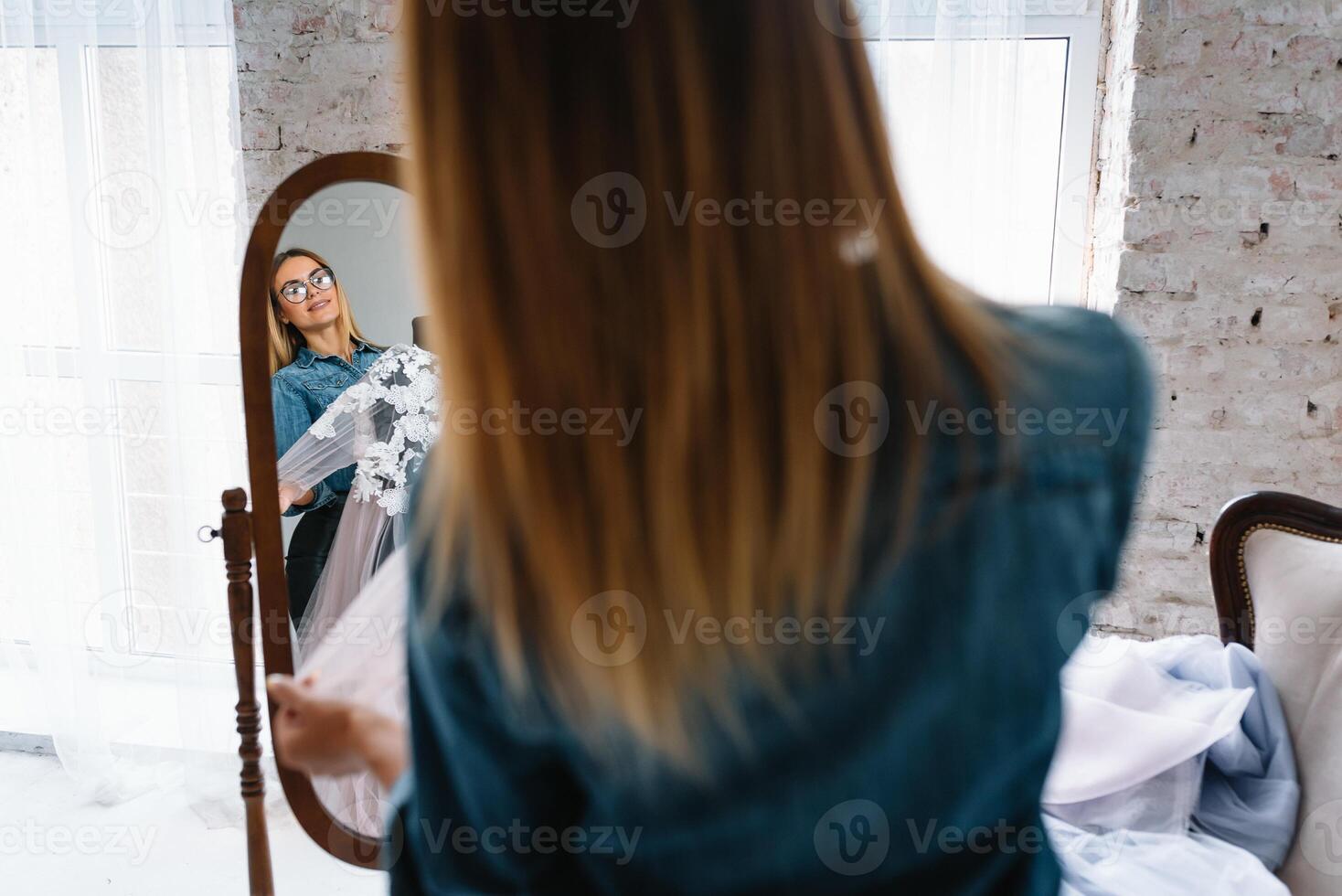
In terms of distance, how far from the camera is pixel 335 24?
7.05ft

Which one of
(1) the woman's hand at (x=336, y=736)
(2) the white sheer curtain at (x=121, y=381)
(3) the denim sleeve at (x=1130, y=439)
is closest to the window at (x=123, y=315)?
(2) the white sheer curtain at (x=121, y=381)

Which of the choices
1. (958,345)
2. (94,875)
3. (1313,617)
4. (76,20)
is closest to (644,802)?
(958,345)

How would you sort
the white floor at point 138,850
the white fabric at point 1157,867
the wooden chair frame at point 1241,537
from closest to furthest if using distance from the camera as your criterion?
the white fabric at point 1157,867 < the wooden chair frame at point 1241,537 < the white floor at point 138,850

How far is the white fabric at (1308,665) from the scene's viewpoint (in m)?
1.06

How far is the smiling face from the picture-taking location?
55.3 inches

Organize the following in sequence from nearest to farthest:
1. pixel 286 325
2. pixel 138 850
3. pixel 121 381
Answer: pixel 286 325
pixel 138 850
pixel 121 381

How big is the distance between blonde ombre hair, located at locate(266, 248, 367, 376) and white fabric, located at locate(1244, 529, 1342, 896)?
140cm

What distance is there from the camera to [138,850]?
7.50 feet

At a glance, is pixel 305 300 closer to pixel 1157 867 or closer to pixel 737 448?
pixel 737 448

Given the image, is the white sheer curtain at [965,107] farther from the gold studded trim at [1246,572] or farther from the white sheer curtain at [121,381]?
the white sheer curtain at [121,381]

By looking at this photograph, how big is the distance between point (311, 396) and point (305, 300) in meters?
0.15

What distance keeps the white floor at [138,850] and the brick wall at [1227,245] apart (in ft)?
6.76

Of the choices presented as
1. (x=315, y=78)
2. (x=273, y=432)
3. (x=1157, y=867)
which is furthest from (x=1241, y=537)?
(x=315, y=78)

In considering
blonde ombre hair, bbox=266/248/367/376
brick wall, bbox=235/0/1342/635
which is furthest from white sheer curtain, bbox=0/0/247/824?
blonde ombre hair, bbox=266/248/367/376
